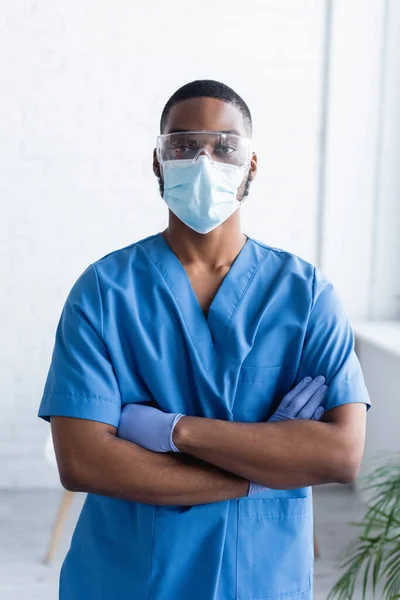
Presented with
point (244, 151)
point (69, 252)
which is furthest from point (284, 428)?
point (69, 252)

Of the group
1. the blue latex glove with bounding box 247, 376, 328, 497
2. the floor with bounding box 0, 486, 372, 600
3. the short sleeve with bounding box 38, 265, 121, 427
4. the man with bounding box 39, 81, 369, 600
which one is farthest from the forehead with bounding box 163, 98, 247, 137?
the floor with bounding box 0, 486, 372, 600

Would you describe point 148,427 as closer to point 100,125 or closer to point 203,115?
point 203,115

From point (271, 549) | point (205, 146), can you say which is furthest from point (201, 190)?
point (271, 549)

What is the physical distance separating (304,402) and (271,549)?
23cm

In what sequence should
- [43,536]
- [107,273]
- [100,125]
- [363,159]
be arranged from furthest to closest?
[363,159] → [100,125] → [43,536] → [107,273]

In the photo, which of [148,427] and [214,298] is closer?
[148,427]

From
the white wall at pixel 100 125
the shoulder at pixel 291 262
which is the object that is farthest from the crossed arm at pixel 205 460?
the white wall at pixel 100 125

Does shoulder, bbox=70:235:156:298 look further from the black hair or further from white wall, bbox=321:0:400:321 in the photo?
white wall, bbox=321:0:400:321

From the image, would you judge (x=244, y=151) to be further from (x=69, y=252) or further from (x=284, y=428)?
(x=69, y=252)

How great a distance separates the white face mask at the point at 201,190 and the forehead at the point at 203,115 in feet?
0.17

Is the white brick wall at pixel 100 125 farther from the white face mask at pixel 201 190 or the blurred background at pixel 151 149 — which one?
the white face mask at pixel 201 190

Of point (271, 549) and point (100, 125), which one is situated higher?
point (100, 125)

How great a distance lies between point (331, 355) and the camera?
104 cm

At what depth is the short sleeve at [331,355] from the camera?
1022 mm
